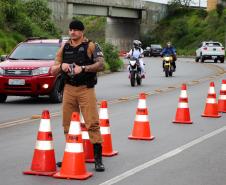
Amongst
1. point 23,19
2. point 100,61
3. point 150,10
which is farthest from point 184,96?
point 150,10

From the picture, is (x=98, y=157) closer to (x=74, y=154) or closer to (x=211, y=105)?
(x=74, y=154)

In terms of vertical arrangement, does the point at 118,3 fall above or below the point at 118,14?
above

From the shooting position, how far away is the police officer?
344 inches

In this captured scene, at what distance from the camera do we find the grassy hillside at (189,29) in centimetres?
9143

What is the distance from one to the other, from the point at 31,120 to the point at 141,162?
17.7 ft

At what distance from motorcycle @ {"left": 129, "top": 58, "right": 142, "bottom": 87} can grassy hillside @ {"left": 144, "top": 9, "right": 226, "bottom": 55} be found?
59.3 m

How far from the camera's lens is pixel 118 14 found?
3438 inches

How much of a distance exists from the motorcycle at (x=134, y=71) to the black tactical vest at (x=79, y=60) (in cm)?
1825

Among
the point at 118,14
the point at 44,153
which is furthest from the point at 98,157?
the point at 118,14

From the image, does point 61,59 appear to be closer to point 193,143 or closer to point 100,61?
point 100,61

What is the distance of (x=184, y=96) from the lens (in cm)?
1464

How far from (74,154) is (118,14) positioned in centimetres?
7962

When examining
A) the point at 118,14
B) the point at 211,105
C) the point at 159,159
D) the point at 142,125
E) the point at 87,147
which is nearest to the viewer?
the point at 87,147

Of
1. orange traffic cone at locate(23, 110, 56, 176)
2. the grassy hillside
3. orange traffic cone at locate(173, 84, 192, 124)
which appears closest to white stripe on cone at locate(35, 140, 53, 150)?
orange traffic cone at locate(23, 110, 56, 176)
